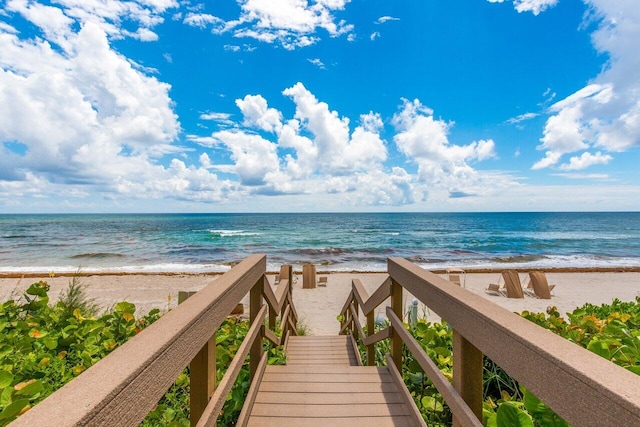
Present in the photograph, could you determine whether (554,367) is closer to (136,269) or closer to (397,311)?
(397,311)

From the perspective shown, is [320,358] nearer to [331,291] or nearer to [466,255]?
[331,291]

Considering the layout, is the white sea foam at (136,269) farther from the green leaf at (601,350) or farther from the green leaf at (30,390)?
the green leaf at (601,350)

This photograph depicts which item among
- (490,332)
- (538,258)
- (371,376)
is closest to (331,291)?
(371,376)

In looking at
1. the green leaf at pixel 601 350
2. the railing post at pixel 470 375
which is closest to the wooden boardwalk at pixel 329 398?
the railing post at pixel 470 375

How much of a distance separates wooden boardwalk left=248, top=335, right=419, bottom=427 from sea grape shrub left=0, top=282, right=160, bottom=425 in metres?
1.10

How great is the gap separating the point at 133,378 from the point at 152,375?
0.29 feet

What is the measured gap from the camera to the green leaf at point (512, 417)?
979mm

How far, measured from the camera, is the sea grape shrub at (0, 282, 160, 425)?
174cm

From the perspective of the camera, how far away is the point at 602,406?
2.11ft

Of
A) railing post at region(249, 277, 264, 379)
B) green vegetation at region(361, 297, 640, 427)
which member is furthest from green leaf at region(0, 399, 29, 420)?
green vegetation at region(361, 297, 640, 427)

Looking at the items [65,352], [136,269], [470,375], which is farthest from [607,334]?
[136,269]

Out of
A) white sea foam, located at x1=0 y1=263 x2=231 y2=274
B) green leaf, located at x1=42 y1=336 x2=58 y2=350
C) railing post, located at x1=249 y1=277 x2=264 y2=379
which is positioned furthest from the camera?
white sea foam, located at x1=0 y1=263 x2=231 y2=274

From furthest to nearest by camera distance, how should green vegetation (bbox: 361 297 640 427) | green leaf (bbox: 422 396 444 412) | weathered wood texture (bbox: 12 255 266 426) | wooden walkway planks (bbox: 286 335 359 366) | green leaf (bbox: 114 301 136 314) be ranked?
wooden walkway planks (bbox: 286 335 359 366), green leaf (bbox: 114 301 136 314), green leaf (bbox: 422 396 444 412), green vegetation (bbox: 361 297 640 427), weathered wood texture (bbox: 12 255 266 426)

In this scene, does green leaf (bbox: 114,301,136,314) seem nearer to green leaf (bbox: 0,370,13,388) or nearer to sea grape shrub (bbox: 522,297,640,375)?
green leaf (bbox: 0,370,13,388)
